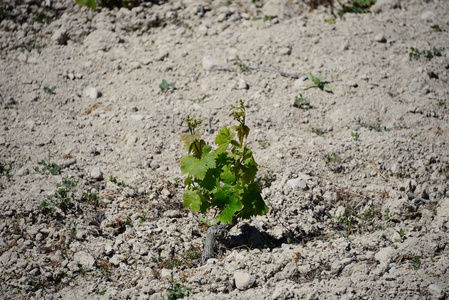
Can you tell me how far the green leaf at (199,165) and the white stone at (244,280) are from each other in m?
0.82

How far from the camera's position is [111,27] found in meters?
6.13

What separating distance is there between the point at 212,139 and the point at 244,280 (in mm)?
1877

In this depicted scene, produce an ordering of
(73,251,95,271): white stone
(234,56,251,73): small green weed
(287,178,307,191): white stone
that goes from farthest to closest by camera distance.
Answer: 1. (234,56,251,73): small green weed
2. (287,178,307,191): white stone
3. (73,251,95,271): white stone

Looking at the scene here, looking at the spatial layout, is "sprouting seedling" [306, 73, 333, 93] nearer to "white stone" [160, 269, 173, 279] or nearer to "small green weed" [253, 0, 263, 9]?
"small green weed" [253, 0, 263, 9]

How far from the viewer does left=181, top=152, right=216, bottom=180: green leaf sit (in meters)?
2.90

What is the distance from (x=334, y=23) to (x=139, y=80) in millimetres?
3078

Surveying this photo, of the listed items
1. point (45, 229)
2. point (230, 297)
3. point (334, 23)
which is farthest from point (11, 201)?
point (334, 23)

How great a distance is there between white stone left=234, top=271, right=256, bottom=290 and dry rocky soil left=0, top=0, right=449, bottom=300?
11mm

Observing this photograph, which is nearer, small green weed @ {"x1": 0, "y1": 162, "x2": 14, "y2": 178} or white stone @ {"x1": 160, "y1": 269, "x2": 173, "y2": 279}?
white stone @ {"x1": 160, "y1": 269, "x2": 173, "y2": 279}

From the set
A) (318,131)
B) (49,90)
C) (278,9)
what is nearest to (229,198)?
(318,131)

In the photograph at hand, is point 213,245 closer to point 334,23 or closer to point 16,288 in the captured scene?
point 16,288

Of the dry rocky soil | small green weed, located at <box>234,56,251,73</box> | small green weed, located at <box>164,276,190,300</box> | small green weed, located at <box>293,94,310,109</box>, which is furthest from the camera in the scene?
small green weed, located at <box>234,56,251,73</box>

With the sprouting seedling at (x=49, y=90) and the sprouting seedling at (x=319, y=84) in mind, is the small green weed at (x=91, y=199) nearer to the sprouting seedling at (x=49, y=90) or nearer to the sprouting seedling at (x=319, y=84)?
the sprouting seedling at (x=49, y=90)

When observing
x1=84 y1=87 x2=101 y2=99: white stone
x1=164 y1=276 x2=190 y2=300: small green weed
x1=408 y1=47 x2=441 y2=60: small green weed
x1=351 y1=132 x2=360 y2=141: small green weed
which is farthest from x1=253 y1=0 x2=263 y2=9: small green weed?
x1=164 y1=276 x2=190 y2=300: small green weed
